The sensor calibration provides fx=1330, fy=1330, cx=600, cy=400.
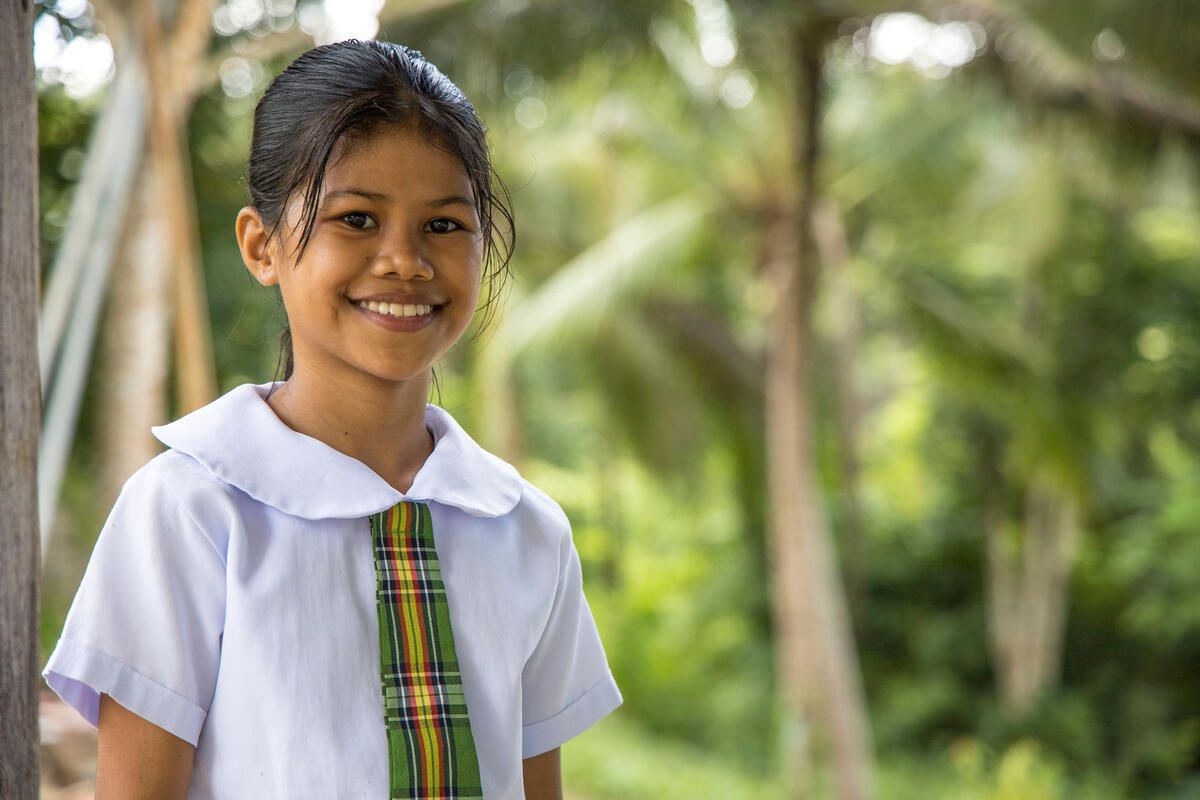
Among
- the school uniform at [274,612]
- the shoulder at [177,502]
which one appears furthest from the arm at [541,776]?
the shoulder at [177,502]

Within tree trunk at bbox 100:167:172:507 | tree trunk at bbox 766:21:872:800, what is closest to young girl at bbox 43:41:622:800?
tree trunk at bbox 100:167:172:507

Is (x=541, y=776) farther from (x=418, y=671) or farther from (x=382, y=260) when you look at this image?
(x=382, y=260)

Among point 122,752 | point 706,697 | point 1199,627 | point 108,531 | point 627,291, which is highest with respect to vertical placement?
point 108,531

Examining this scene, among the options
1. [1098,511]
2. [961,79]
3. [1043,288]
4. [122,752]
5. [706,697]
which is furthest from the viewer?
[706,697]

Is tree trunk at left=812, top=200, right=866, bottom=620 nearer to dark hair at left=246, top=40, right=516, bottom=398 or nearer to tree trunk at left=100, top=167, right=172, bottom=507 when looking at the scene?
→ tree trunk at left=100, top=167, right=172, bottom=507

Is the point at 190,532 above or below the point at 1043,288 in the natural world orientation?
above

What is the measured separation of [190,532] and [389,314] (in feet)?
0.79

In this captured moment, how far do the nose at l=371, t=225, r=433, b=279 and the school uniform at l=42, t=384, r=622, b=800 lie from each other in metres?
0.16

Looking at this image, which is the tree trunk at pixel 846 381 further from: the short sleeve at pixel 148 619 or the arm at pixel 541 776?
the short sleeve at pixel 148 619

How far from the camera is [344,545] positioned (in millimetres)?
1104

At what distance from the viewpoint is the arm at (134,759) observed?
1011 mm

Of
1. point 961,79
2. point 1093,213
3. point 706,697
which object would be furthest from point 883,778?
point 961,79

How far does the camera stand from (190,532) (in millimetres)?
1045

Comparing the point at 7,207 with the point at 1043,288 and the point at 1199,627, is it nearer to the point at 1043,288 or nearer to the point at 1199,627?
the point at 1043,288
